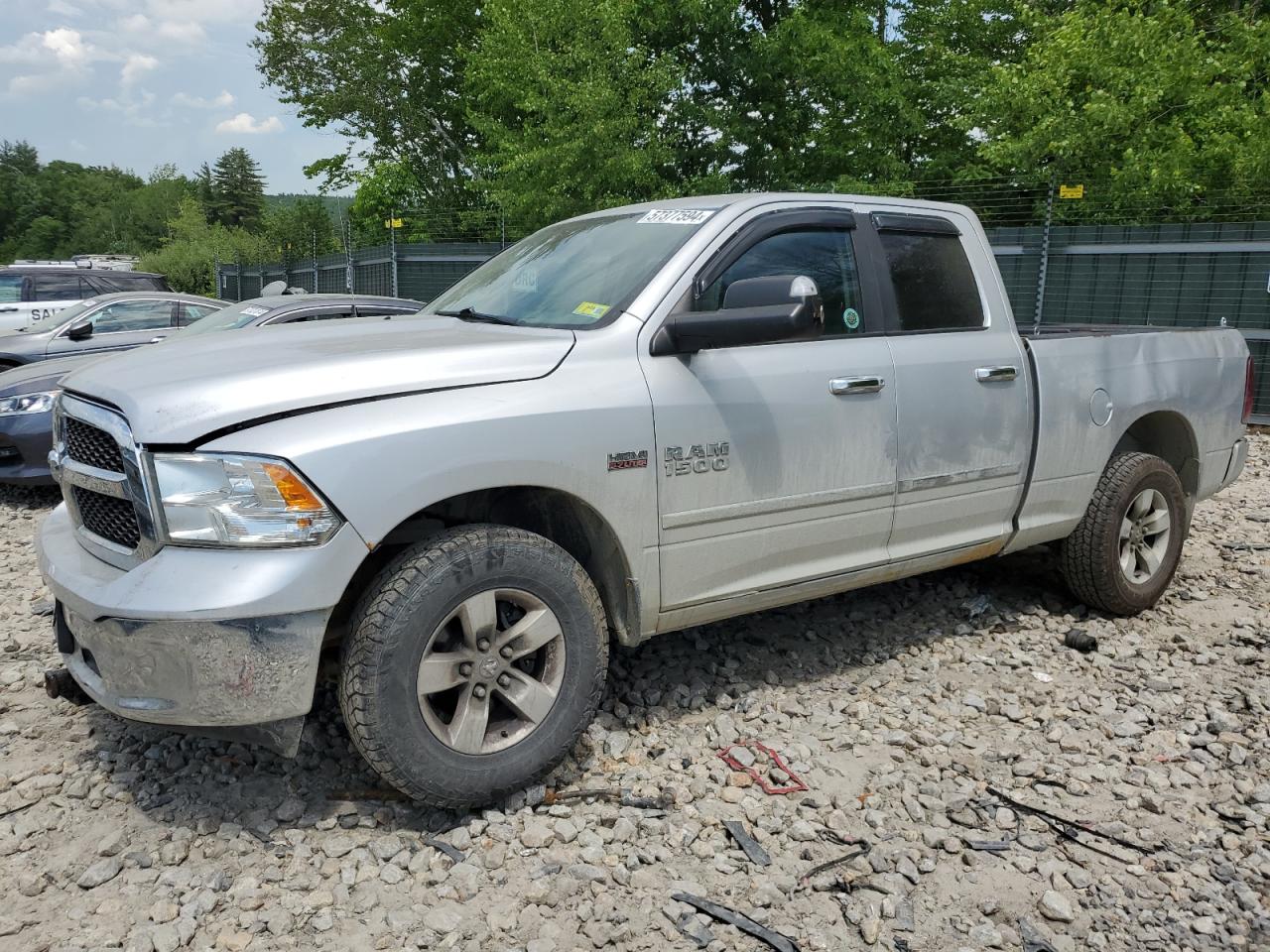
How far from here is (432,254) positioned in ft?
59.1

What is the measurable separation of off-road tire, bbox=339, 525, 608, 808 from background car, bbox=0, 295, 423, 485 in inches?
158

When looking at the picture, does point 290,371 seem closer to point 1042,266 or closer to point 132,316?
point 132,316

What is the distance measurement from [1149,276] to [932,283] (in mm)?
9654

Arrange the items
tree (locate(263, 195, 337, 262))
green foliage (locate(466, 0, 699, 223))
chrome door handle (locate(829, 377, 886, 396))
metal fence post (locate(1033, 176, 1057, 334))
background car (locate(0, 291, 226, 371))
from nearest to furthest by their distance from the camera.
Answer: chrome door handle (locate(829, 377, 886, 396)) < background car (locate(0, 291, 226, 371)) < metal fence post (locate(1033, 176, 1057, 334)) < green foliage (locate(466, 0, 699, 223)) < tree (locate(263, 195, 337, 262))

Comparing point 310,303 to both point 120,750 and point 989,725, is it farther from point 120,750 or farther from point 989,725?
point 989,725

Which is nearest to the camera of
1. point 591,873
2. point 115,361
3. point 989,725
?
point 591,873

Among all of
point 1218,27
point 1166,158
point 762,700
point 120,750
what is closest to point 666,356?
point 762,700

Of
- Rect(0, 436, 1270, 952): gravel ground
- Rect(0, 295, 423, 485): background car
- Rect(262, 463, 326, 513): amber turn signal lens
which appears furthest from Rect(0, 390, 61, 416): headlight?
Rect(262, 463, 326, 513): amber turn signal lens

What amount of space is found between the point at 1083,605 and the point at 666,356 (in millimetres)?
3004

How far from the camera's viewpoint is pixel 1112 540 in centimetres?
474

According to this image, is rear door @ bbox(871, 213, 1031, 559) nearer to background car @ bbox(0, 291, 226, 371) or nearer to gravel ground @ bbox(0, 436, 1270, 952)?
gravel ground @ bbox(0, 436, 1270, 952)

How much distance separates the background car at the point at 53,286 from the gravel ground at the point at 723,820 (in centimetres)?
1251

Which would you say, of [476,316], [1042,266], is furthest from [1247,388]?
[1042,266]

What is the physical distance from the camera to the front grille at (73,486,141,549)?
2826mm
